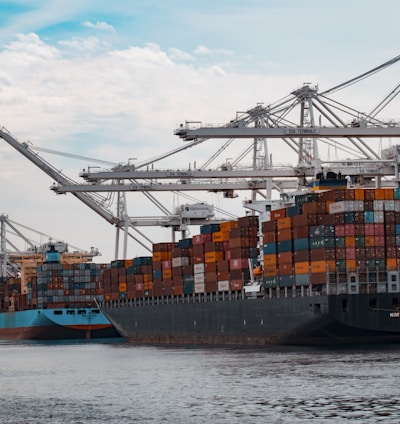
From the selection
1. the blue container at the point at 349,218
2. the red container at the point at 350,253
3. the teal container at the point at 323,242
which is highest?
the blue container at the point at 349,218

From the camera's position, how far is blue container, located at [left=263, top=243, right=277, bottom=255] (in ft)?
212

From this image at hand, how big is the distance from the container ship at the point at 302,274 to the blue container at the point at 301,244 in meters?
0.06

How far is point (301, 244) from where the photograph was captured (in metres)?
61.8

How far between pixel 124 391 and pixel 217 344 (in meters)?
31.3

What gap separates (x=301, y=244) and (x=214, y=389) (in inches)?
853

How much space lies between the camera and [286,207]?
214 feet

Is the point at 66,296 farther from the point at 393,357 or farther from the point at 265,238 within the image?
the point at 393,357

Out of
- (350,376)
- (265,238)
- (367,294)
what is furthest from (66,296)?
(350,376)

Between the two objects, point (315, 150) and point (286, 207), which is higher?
point (315, 150)

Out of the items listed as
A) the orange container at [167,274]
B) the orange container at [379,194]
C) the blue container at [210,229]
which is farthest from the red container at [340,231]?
the orange container at [167,274]

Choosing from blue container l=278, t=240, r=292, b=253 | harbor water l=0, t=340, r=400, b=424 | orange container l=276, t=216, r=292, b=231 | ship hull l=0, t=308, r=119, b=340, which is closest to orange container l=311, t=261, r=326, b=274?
blue container l=278, t=240, r=292, b=253

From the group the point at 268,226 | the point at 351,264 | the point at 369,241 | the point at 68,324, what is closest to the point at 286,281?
the point at 268,226

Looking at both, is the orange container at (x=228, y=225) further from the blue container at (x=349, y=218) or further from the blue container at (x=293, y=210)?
the blue container at (x=349, y=218)

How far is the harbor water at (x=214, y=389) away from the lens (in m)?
34.5
